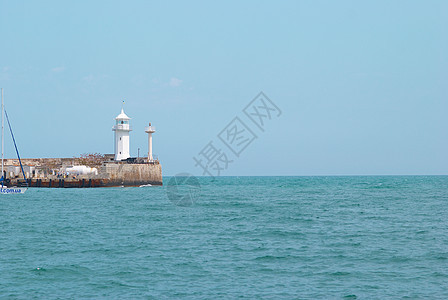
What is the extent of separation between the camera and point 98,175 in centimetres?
6769

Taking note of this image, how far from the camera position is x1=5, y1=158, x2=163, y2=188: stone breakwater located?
67.2 metres

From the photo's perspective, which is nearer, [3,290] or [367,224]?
[3,290]

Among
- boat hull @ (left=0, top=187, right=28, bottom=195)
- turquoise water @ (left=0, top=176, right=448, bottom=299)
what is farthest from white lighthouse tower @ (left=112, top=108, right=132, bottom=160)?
turquoise water @ (left=0, top=176, right=448, bottom=299)

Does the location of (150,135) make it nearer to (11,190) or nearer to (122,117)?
(122,117)

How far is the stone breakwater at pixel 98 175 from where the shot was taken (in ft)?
221

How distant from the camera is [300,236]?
23.0 meters

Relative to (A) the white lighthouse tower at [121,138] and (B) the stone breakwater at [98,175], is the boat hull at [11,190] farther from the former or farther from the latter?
(A) the white lighthouse tower at [121,138]

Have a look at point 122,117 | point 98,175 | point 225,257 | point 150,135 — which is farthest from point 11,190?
point 225,257

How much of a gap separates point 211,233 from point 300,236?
14.9 feet

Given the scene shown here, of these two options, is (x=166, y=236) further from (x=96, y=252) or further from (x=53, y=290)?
(x=53, y=290)

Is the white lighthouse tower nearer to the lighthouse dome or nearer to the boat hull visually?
the lighthouse dome

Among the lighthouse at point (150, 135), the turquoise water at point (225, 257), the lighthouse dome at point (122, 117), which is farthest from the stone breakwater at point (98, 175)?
the turquoise water at point (225, 257)

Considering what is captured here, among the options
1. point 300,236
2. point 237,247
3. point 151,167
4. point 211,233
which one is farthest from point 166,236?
point 151,167

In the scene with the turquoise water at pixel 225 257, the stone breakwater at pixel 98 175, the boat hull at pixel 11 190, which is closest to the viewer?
the turquoise water at pixel 225 257
